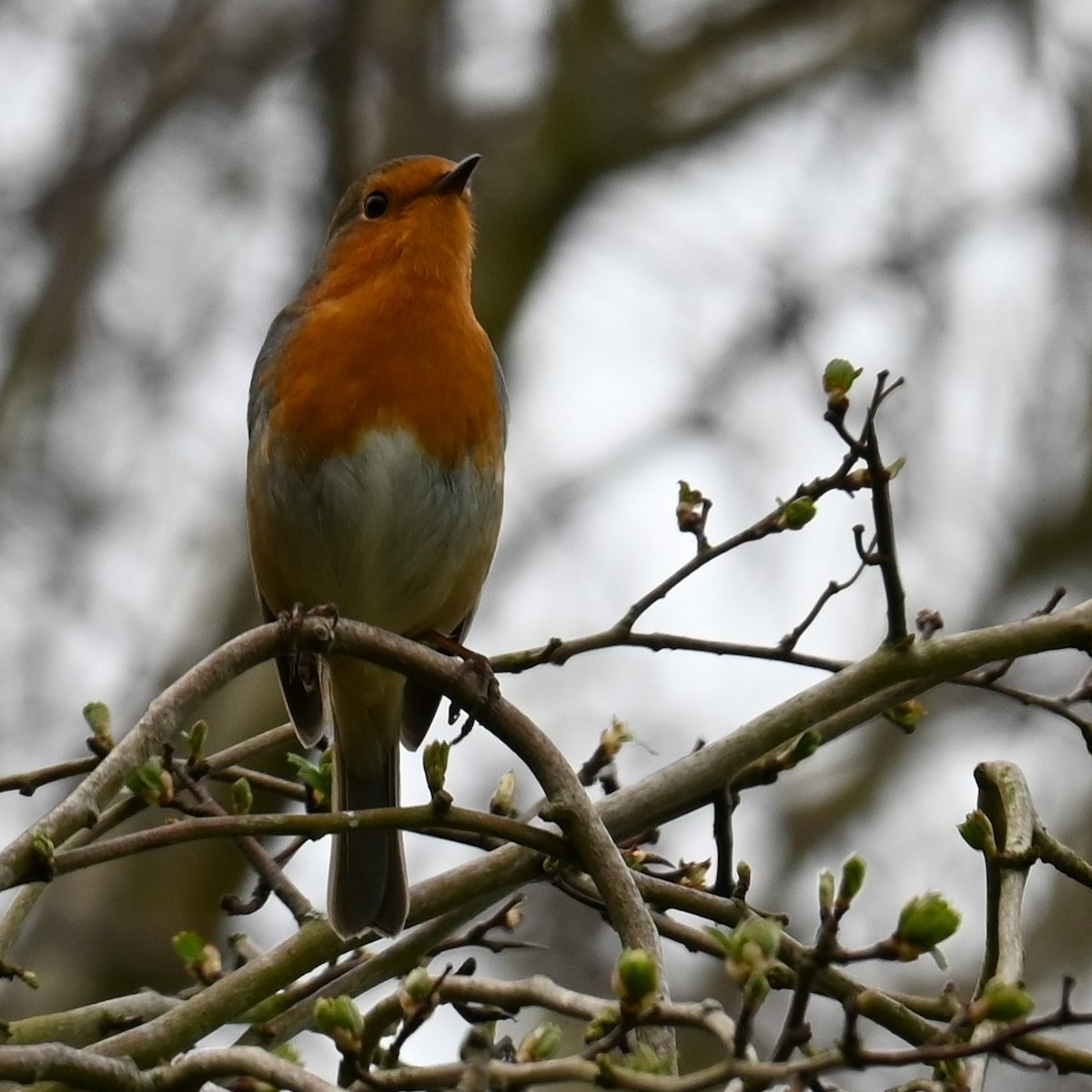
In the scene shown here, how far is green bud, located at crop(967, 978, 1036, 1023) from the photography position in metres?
1.99

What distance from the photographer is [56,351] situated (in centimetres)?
911

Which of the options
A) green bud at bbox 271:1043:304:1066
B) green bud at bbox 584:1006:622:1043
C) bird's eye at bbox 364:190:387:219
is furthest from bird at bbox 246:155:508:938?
green bud at bbox 584:1006:622:1043

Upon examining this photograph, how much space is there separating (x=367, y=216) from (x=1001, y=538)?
5870 mm

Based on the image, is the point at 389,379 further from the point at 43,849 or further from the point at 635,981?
the point at 635,981

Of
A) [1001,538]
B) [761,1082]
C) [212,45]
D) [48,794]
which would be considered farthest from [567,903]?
[761,1082]

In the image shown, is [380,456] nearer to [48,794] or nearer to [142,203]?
[48,794]

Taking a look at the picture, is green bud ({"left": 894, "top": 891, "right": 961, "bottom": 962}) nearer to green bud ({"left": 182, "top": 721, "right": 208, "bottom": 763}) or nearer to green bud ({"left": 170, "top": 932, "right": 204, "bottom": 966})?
green bud ({"left": 182, "top": 721, "right": 208, "bottom": 763})

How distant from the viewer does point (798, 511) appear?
10.1ft

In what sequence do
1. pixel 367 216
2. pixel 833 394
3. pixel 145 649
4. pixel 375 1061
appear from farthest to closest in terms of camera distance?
pixel 145 649, pixel 367 216, pixel 833 394, pixel 375 1061

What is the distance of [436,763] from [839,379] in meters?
0.91

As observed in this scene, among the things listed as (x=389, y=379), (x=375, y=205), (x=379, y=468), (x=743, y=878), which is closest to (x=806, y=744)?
(x=743, y=878)

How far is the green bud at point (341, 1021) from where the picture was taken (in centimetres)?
219

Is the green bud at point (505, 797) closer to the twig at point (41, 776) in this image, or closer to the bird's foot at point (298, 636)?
the bird's foot at point (298, 636)

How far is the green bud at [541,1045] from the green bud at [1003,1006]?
1.75ft
